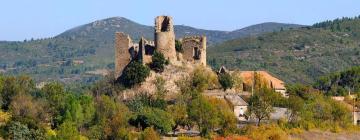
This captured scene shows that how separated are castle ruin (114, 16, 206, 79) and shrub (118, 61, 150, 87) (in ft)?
3.48

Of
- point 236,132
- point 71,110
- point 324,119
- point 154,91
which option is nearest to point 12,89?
point 71,110

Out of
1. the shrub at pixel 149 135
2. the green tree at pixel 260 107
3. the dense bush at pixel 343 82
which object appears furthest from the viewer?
the dense bush at pixel 343 82

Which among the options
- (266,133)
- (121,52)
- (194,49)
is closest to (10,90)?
(121,52)

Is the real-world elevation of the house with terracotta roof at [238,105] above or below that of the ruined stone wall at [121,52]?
below

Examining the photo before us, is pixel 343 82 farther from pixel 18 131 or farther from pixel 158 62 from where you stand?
pixel 18 131

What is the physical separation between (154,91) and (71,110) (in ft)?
46.6

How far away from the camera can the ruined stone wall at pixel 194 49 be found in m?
81.1

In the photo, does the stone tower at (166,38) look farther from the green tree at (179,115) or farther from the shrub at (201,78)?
the green tree at (179,115)

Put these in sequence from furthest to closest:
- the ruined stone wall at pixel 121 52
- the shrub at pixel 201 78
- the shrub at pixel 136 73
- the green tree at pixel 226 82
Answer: the green tree at pixel 226 82
the ruined stone wall at pixel 121 52
the shrub at pixel 201 78
the shrub at pixel 136 73

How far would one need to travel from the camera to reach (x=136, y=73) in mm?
76188

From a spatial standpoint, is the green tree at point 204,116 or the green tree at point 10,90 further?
the green tree at point 10,90

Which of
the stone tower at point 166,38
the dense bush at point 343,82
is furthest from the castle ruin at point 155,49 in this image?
the dense bush at point 343,82

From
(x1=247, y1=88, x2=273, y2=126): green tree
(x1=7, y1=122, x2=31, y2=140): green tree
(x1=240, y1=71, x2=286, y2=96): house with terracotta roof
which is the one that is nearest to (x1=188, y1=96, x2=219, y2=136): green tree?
(x1=247, y1=88, x2=273, y2=126): green tree

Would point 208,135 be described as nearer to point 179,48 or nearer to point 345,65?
point 179,48
